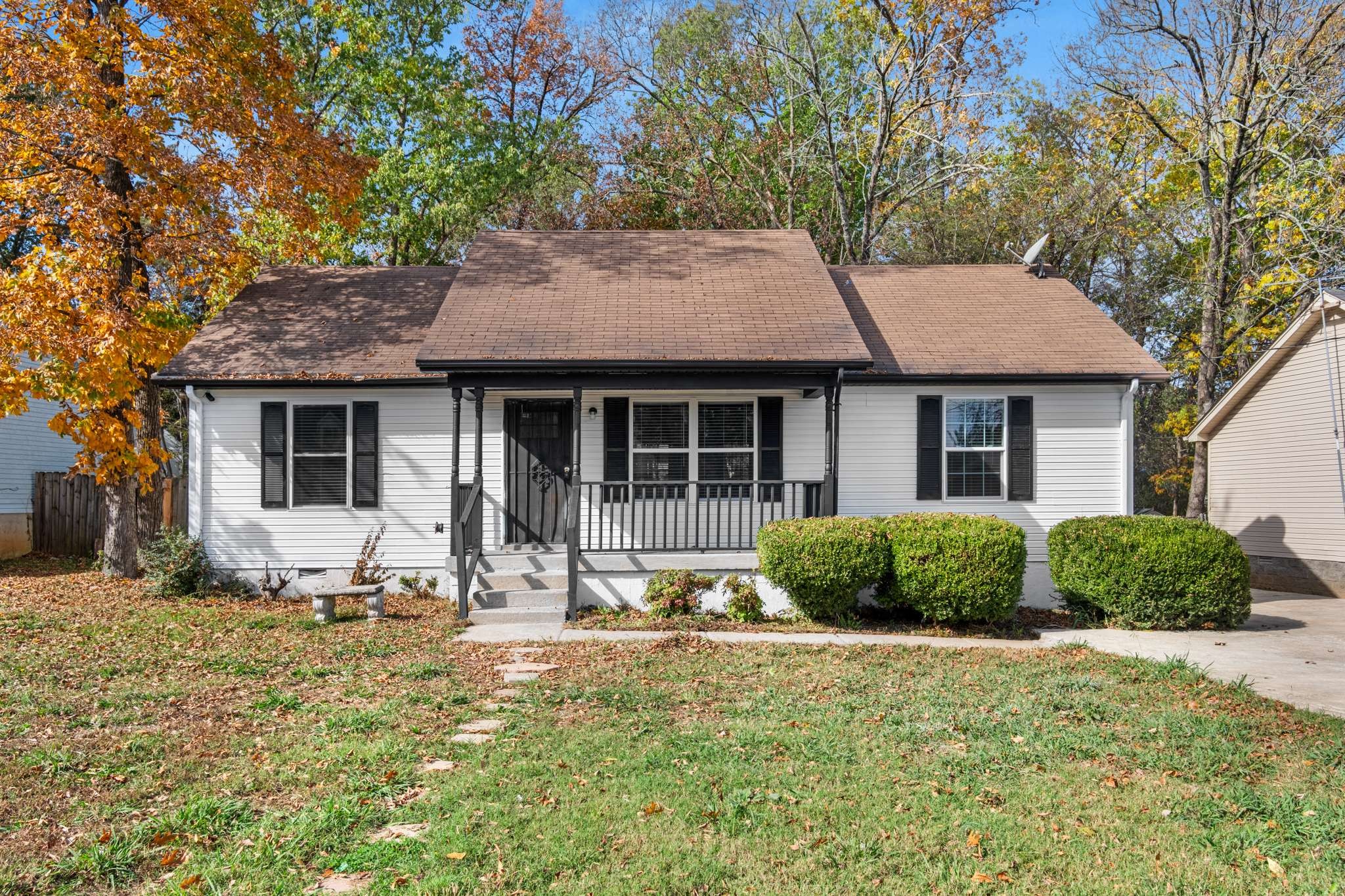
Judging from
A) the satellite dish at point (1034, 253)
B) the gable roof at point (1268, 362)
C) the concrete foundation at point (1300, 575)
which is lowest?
the concrete foundation at point (1300, 575)

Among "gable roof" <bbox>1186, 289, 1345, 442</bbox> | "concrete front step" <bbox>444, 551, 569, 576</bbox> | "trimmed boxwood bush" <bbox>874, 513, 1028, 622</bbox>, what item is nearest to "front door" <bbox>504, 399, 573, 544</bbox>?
"concrete front step" <bbox>444, 551, 569, 576</bbox>

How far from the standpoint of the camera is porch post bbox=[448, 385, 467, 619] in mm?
10359

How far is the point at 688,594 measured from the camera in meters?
10.6

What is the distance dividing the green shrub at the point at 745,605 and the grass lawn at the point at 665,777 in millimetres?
1981

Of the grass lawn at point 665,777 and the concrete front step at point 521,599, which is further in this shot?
the concrete front step at point 521,599

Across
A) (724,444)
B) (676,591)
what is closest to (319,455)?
(676,591)

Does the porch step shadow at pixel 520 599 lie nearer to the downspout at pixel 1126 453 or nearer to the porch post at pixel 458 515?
the porch post at pixel 458 515

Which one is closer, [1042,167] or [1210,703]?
[1210,703]

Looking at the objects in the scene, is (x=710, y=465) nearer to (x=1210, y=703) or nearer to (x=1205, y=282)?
(x=1210, y=703)

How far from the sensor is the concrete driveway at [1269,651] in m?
7.38

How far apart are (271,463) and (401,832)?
9159 millimetres

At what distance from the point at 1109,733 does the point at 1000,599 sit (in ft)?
12.4

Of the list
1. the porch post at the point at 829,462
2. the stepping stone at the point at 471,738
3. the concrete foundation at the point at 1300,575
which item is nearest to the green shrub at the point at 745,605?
the porch post at the point at 829,462

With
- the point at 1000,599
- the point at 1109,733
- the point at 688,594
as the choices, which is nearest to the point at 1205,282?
the point at 1000,599
